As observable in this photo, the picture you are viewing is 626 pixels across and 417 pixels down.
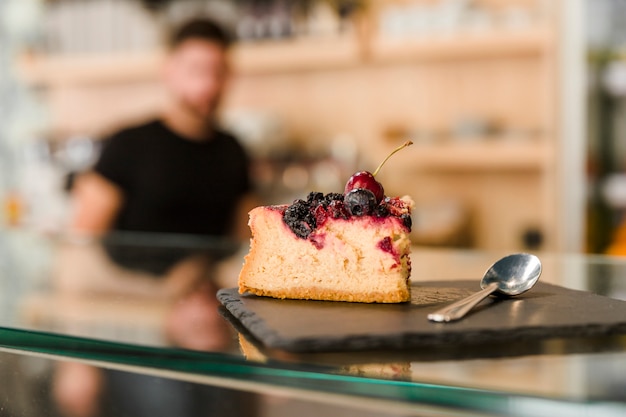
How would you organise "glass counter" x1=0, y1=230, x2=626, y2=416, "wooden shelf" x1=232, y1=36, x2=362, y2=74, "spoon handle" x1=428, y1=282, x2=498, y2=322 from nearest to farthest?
1. "glass counter" x1=0, y1=230, x2=626, y2=416
2. "spoon handle" x1=428, y1=282, x2=498, y2=322
3. "wooden shelf" x1=232, y1=36, x2=362, y2=74

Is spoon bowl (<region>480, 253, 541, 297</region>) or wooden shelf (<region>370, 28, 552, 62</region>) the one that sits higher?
wooden shelf (<region>370, 28, 552, 62</region>)

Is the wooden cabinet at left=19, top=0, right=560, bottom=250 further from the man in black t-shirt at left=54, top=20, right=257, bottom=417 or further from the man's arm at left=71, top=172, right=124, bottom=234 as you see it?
the man's arm at left=71, top=172, right=124, bottom=234

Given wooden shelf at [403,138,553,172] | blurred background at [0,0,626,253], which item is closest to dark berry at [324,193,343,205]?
blurred background at [0,0,626,253]

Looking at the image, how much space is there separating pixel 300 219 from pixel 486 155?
8.77 ft

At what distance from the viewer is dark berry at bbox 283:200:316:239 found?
842 mm

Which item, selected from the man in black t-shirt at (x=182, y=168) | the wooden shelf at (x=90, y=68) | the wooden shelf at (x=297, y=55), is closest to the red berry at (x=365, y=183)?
the man in black t-shirt at (x=182, y=168)

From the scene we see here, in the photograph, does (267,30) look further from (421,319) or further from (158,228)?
(421,319)

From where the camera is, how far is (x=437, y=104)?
371 centimetres

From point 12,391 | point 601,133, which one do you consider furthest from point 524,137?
point 12,391

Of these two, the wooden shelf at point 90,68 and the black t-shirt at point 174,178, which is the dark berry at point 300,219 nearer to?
the black t-shirt at point 174,178

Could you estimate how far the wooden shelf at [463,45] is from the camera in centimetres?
331

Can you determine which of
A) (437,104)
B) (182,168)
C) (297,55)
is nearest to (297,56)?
(297,55)

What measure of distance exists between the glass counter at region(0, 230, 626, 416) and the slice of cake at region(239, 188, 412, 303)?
74 mm

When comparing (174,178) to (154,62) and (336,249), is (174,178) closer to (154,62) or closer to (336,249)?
(154,62)
